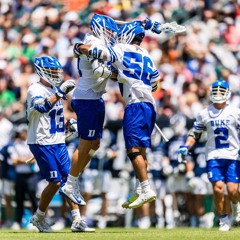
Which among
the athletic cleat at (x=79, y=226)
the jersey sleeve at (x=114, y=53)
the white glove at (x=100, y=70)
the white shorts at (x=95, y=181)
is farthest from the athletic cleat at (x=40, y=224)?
Result: the white shorts at (x=95, y=181)

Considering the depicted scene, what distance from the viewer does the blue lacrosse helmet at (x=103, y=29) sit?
1427 centimetres

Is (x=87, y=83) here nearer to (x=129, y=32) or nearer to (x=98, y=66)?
(x=98, y=66)

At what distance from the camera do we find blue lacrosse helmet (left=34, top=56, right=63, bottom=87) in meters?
14.6

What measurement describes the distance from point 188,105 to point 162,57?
2.04 metres

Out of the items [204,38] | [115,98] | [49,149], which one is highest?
[204,38]

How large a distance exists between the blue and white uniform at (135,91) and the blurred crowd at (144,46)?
5.15 metres

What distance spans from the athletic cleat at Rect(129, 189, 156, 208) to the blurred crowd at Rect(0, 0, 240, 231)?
205 inches

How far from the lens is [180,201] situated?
63.5 feet

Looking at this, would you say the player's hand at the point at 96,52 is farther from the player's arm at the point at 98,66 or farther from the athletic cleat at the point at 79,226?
the athletic cleat at the point at 79,226

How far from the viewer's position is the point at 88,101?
1439 cm

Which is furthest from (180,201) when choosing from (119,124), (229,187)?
(229,187)

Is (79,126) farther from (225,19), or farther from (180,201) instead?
(225,19)

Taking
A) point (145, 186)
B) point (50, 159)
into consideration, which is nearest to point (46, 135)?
point (50, 159)

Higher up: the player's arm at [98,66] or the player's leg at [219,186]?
the player's arm at [98,66]
